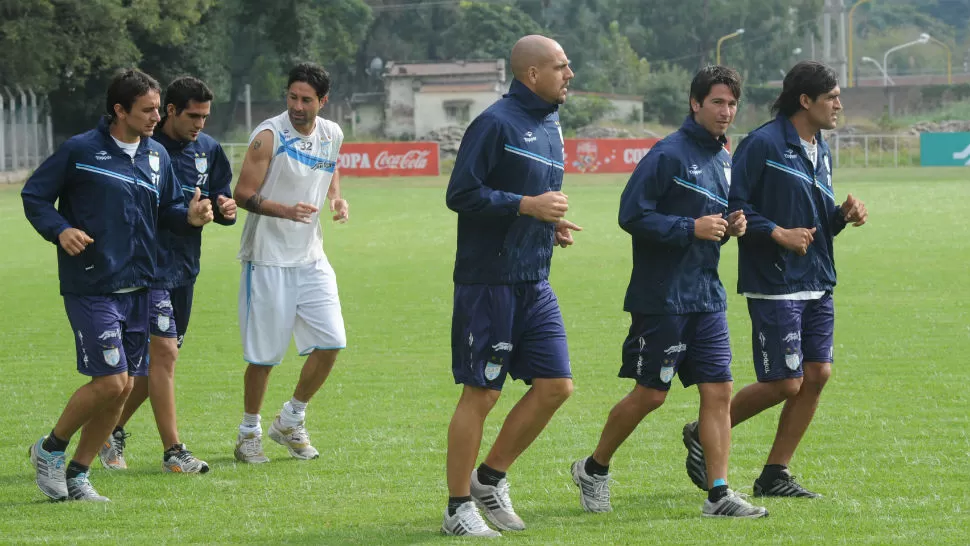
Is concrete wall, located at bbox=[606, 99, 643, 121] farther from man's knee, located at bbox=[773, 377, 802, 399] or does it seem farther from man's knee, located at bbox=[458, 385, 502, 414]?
man's knee, located at bbox=[458, 385, 502, 414]

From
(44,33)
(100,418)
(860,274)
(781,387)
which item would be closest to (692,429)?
(781,387)

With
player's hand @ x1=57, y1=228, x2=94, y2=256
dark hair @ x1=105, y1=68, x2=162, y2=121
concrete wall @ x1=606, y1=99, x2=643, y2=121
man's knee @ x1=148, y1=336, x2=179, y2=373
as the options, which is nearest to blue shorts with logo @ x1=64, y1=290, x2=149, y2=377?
player's hand @ x1=57, y1=228, x2=94, y2=256

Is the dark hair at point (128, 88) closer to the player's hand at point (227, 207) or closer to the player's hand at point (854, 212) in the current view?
the player's hand at point (227, 207)

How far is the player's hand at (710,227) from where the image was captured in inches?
241

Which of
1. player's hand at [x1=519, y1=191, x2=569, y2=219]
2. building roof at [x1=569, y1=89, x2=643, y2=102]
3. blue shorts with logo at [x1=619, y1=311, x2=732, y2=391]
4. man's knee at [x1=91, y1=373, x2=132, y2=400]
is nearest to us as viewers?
player's hand at [x1=519, y1=191, x2=569, y2=219]

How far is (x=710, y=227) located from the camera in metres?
6.13

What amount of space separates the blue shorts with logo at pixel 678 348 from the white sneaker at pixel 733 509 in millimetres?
530

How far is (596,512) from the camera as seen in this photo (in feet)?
21.2

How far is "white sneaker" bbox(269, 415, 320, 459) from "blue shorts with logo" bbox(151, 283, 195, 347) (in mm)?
727

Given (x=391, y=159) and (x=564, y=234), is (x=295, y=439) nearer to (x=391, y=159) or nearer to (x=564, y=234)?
(x=564, y=234)

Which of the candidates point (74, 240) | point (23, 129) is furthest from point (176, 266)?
point (23, 129)

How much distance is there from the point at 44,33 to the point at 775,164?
1855 inches

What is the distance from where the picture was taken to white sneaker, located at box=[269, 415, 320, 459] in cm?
794

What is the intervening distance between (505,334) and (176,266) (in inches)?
96.9
